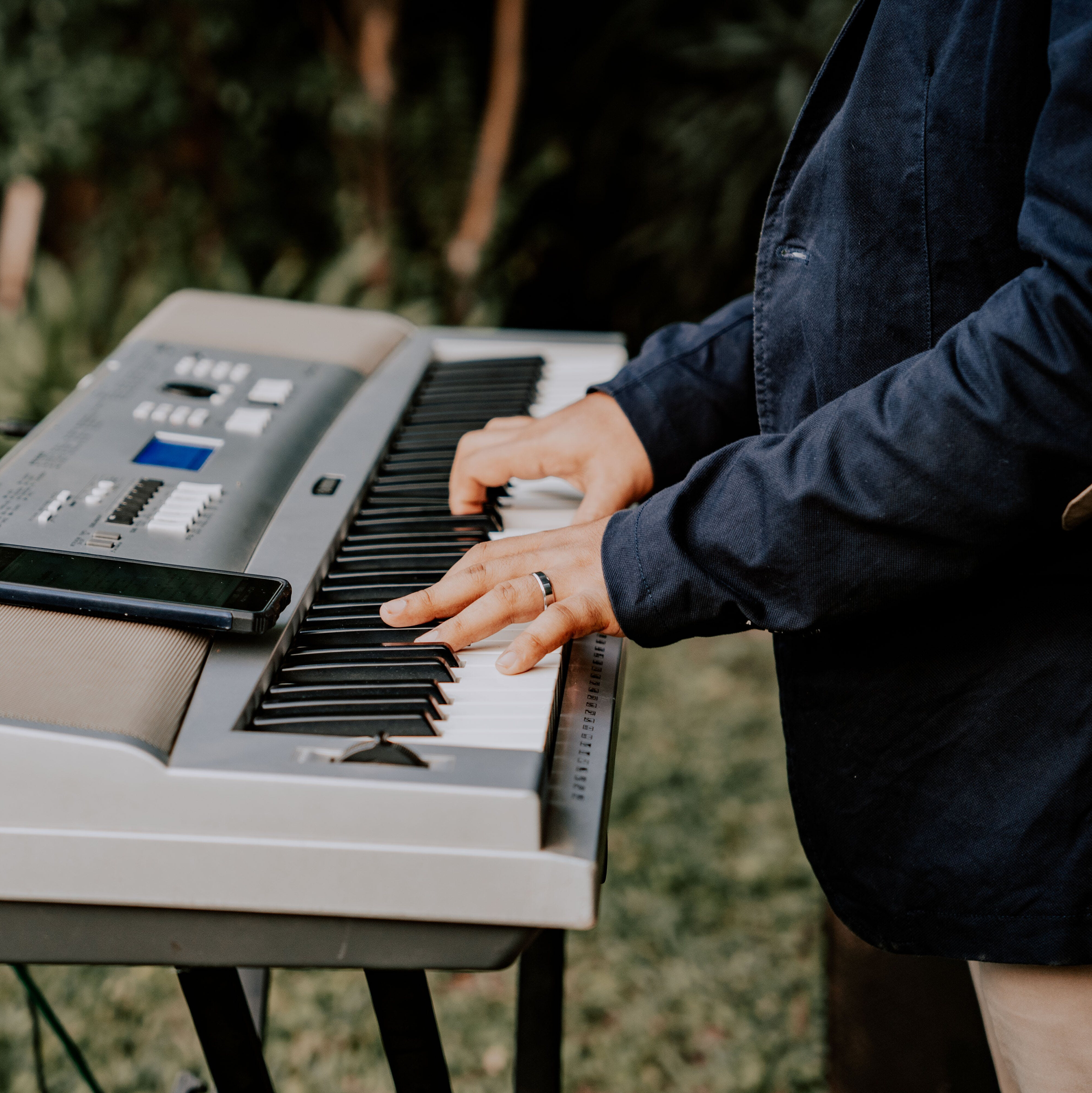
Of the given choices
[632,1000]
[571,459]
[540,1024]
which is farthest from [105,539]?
[632,1000]

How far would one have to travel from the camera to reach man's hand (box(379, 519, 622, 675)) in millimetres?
880

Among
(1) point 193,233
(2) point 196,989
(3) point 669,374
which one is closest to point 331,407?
(3) point 669,374

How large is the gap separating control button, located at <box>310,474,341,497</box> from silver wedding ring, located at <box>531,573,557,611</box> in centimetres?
35

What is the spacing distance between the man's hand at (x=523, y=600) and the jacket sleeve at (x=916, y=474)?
1.1 inches

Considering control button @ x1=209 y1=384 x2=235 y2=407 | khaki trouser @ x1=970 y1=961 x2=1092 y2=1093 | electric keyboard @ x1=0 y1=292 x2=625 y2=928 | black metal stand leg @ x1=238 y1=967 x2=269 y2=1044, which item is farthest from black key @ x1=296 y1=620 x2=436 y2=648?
black metal stand leg @ x1=238 y1=967 x2=269 y2=1044

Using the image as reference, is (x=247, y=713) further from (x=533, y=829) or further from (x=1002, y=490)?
(x=1002, y=490)

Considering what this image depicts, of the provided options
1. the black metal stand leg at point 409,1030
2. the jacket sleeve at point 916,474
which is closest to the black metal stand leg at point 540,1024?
the black metal stand leg at point 409,1030

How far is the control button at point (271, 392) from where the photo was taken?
131 cm

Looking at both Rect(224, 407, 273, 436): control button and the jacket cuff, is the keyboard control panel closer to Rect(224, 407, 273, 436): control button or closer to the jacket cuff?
Rect(224, 407, 273, 436): control button

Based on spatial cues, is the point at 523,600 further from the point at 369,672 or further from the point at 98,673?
the point at 98,673

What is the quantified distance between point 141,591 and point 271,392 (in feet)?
1.60

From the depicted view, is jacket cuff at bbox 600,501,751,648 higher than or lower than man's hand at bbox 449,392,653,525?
higher

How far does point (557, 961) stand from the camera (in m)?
1.43

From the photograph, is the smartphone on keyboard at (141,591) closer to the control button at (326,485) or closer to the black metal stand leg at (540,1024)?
the control button at (326,485)
